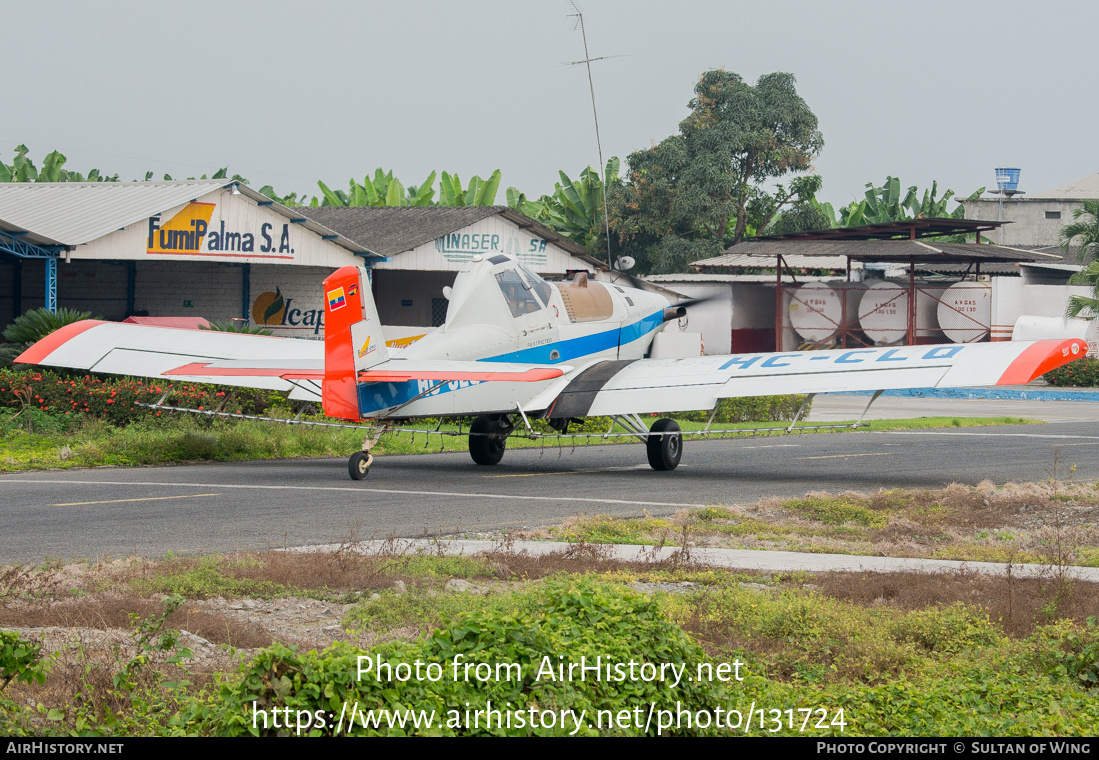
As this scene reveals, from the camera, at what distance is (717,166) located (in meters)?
58.5

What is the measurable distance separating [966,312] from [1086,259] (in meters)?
7.05

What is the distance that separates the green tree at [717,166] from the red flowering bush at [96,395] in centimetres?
3823

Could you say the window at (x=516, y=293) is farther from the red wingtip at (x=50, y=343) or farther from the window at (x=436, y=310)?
the window at (x=436, y=310)

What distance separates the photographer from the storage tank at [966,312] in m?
49.7

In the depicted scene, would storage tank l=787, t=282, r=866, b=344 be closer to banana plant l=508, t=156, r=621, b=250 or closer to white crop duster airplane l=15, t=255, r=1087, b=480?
banana plant l=508, t=156, r=621, b=250

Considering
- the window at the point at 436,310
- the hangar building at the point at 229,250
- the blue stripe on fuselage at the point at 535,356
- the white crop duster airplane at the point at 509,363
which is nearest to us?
the white crop duster airplane at the point at 509,363

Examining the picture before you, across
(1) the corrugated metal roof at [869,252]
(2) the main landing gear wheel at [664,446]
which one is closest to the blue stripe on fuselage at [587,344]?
(2) the main landing gear wheel at [664,446]

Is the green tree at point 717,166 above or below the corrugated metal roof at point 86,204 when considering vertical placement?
above

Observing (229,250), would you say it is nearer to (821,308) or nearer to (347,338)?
(347,338)

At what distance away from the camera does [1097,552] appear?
36.9 feet

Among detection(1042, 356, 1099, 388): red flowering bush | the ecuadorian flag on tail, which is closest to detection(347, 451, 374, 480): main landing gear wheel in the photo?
the ecuadorian flag on tail

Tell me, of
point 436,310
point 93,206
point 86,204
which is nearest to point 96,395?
point 93,206

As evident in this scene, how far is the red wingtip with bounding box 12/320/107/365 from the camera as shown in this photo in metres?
20.2
